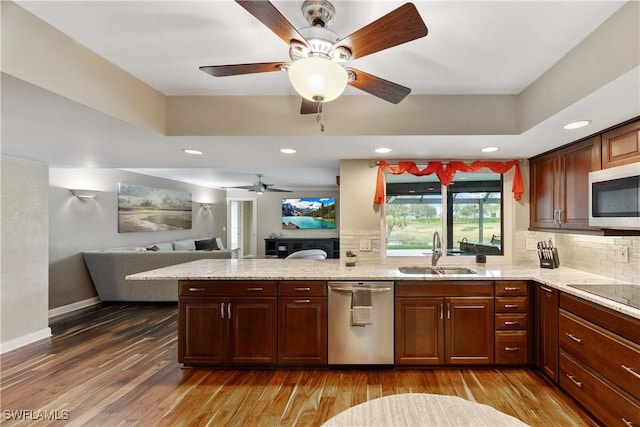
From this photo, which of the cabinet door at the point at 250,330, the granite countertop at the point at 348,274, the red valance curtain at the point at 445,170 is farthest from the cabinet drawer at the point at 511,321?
the cabinet door at the point at 250,330

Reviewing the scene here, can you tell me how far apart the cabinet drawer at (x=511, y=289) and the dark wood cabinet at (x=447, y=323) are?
8 centimetres

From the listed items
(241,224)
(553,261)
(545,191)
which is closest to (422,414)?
(553,261)

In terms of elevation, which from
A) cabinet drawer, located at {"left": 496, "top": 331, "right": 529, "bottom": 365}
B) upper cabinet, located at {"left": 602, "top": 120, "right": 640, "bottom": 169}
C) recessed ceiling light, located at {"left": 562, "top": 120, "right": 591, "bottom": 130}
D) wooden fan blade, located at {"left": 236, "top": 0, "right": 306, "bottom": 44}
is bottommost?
cabinet drawer, located at {"left": 496, "top": 331, "right": 529, "bottom": 365}

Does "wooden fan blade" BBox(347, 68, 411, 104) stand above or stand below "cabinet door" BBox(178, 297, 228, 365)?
above

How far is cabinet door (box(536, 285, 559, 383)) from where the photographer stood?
7.83 ft

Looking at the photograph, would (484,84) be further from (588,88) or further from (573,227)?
(573,227)

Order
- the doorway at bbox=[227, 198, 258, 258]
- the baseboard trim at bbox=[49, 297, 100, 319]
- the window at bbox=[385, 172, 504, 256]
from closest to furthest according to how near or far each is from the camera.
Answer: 1. the window at bbox=[385, 172, 504, 256]
2. the baseboard trim at bbox=[49, 297, 100, 319]
3. the doorway at bbox=[227, 198, 258, 258]

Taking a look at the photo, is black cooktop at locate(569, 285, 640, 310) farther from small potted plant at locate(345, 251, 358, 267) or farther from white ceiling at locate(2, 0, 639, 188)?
small potted plant at locate(345, 251, 358, 267)

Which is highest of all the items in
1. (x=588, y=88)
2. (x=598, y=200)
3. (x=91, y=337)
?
(x=588, y=88)

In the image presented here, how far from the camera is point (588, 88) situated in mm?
1684

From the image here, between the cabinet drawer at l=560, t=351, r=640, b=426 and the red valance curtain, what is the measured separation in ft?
5.96

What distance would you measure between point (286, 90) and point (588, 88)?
195 cm

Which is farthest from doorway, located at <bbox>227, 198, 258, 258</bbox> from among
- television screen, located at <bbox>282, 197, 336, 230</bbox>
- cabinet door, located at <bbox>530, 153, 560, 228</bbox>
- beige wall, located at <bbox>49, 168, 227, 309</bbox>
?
cabinet door, located at <bbox>530, 153, 560, 228</bbox>

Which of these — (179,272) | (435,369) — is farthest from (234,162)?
(435,369)
